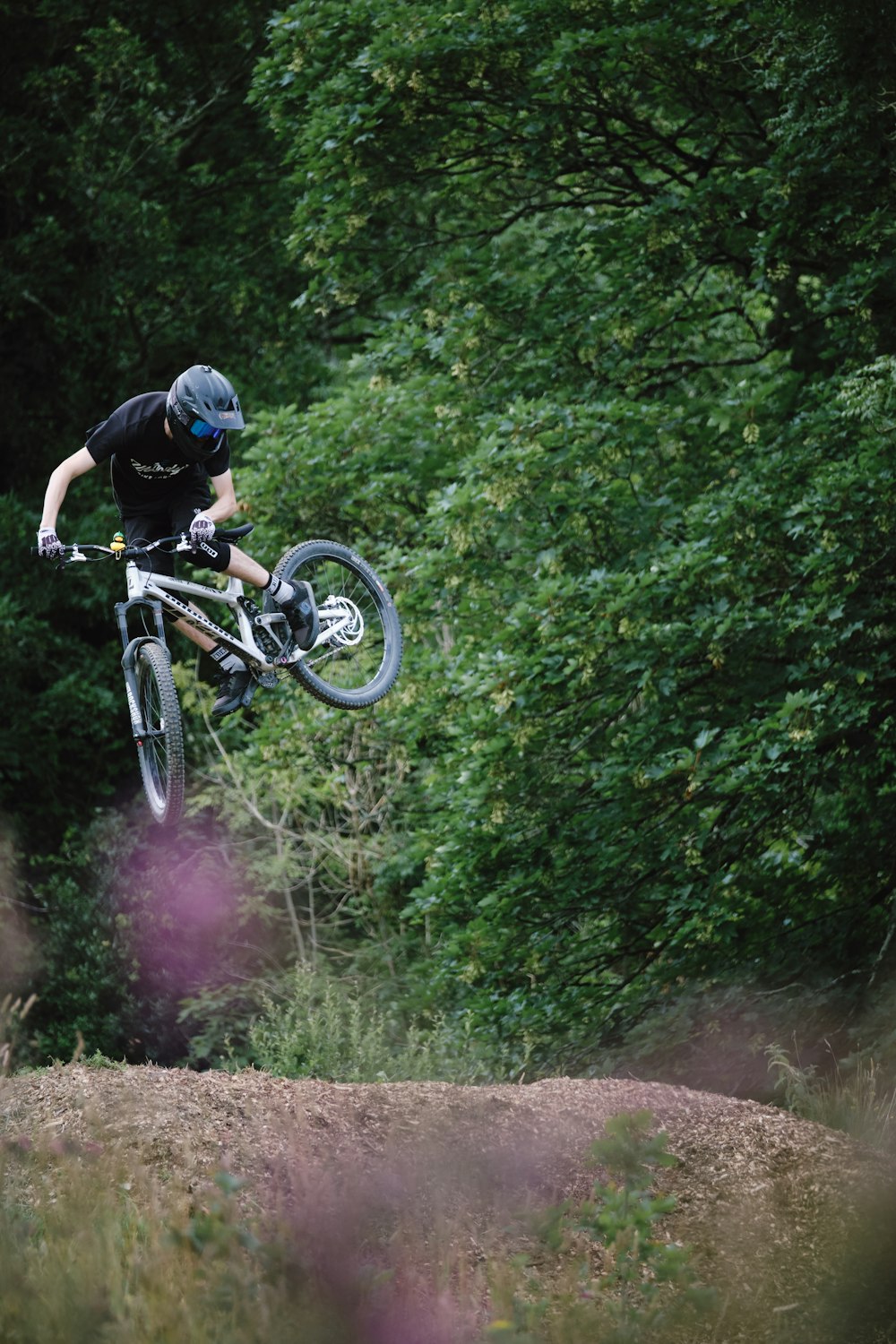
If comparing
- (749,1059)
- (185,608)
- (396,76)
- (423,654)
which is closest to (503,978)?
(749,1059)

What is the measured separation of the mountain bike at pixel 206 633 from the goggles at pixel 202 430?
1.56 feet

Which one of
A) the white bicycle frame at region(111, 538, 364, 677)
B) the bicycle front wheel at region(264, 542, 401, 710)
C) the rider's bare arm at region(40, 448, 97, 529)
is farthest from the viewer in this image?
the bicycle front wheel at region(264, 542, 401, 710)

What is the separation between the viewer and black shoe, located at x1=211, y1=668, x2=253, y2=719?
6988 millimetres

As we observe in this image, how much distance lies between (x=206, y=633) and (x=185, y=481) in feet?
2.35

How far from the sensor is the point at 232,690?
7082 mm

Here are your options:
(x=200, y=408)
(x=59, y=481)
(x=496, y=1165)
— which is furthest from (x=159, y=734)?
(x=496, y=1165)

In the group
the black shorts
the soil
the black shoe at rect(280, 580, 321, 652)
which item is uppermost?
the black shorts

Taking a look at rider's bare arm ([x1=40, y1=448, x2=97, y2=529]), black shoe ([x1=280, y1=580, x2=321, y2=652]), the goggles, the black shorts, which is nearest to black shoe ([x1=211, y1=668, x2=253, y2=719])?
black shoe ([x1=280, y1=580, x2=321, y2=652])

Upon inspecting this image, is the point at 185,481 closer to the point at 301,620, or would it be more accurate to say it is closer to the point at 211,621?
the point at 211,621

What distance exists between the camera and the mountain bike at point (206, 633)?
6730 mm

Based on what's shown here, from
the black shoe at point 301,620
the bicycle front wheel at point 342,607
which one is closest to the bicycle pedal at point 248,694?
the bicycle front wheel at point 342,607

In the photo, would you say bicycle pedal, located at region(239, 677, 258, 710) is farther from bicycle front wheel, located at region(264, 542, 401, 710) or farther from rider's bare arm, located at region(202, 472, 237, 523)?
rider's bare arm, located at region(202, 472, 237, 523)

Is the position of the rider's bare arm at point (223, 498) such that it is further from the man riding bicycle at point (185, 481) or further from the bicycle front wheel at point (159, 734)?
the bicycle front wheel at point (159, 734)

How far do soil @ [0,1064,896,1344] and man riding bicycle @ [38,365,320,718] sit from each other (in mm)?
1857
